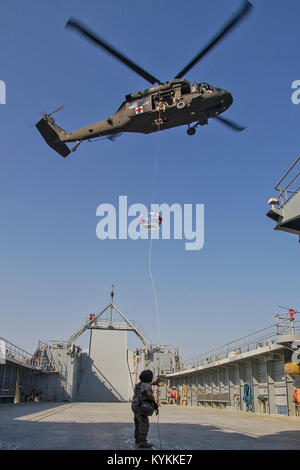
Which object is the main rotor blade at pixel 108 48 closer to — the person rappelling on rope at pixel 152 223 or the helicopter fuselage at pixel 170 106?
the helicopter fuselage at pixel 170 106

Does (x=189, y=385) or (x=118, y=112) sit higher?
(x=118, y=112)

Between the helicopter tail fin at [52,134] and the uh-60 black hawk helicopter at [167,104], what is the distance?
2.86 meters

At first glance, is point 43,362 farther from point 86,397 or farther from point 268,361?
point 268,361

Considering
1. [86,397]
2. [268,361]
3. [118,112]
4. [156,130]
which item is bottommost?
[86,397]

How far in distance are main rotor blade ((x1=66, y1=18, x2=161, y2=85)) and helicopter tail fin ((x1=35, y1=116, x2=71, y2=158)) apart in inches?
193

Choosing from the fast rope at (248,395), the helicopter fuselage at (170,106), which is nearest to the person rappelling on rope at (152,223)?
the helicopter fuselage at (170,106)

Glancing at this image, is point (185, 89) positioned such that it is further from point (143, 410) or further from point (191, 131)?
point (143, 410)

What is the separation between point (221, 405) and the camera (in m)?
26.1

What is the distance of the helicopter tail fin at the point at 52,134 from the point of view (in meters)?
18.1

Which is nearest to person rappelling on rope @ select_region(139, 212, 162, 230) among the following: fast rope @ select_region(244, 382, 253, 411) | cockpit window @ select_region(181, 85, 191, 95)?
cockpit window @ select_region(181, 85, 191, 95)

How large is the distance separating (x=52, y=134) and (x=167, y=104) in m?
6.54
